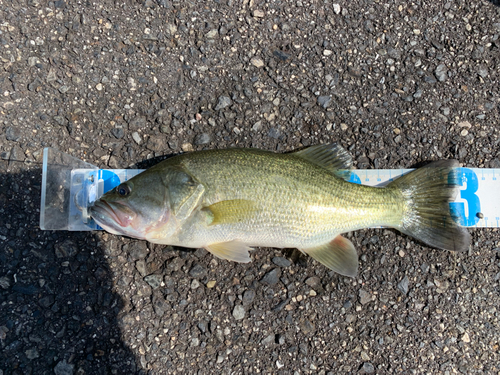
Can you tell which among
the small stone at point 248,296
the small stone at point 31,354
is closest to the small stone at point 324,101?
the small stone at point 248,296

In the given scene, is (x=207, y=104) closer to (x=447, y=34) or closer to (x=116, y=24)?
(x=116, y=24)

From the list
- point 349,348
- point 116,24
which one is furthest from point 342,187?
point 116,24

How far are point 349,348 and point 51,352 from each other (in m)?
2.78

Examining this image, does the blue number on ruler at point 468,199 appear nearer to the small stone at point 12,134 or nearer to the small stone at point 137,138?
the small stone at point 137,138

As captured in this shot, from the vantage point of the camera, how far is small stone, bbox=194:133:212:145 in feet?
10.5

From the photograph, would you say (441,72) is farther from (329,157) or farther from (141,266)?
(141,266)

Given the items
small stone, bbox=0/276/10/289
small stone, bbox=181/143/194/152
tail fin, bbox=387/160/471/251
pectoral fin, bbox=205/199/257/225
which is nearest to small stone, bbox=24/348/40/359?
small stone, bbox=0/276/10/289

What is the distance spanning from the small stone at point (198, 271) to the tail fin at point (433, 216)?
1.92m

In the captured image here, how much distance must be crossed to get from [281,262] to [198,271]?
0.82 m

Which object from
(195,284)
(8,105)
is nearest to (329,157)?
(195,284)

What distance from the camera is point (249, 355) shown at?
2943mm

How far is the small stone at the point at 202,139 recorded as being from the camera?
3.19 metres

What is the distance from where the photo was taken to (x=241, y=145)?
3211 millimetres

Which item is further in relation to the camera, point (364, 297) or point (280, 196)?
point (364, 297)
